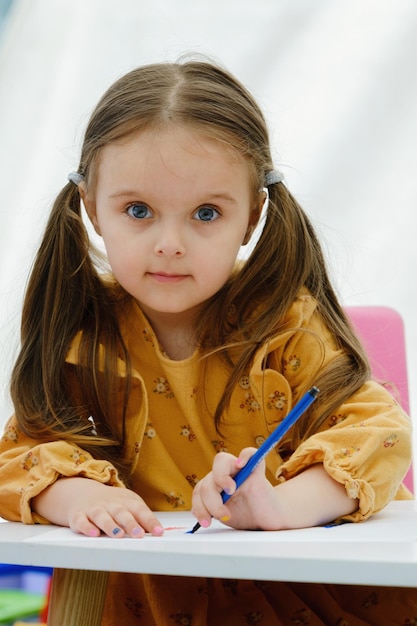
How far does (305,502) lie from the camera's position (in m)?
0.94

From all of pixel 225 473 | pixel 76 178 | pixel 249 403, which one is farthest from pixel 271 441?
pixel 76 178

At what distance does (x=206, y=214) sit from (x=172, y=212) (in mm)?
45

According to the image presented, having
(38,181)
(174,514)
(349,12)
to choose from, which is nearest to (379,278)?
(349,12)

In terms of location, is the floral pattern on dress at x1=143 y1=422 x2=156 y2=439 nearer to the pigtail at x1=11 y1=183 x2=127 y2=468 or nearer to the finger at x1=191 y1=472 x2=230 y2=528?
the pigtail at x1=11 y1=183 x2=127 y2=468

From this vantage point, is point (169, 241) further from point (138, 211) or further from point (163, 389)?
point (163, 389)

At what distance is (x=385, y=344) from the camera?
142 cm

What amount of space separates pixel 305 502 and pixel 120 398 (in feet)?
1.20

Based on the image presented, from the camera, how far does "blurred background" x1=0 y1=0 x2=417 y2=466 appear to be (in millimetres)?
2230

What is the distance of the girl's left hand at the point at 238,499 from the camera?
2.89 feet

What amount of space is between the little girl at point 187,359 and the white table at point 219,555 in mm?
59

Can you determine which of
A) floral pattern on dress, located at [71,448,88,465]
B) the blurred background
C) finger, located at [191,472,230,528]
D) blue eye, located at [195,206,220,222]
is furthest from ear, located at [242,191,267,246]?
the blurred background

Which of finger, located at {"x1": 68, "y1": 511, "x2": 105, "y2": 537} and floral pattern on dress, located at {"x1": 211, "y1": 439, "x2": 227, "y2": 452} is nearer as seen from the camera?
finger, located at {"x1": 68, "y1": 511, "x2": 105, "y2": 537}

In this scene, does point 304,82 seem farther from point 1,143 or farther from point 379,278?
point 1,143

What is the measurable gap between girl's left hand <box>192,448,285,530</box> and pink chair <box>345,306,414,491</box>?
496 millimetres
